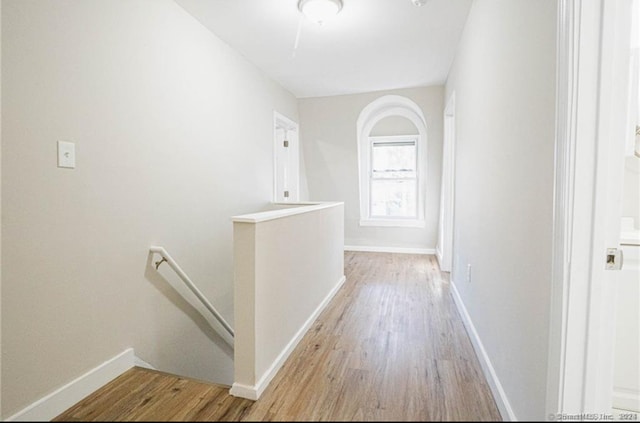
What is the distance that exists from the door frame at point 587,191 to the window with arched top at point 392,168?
428cm

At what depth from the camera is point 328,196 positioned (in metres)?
5.57

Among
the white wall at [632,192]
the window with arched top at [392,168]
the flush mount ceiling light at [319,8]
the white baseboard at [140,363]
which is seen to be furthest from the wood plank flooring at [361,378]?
the flush mount ceiling light at [319,8]

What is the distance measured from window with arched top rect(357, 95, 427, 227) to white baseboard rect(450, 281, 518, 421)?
2768 millimetres

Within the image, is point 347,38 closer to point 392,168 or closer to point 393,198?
point 392,168

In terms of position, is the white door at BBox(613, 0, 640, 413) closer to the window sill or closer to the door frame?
the door frame

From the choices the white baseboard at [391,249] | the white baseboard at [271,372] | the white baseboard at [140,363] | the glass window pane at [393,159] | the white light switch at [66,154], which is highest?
the glass window pane at [393,159]

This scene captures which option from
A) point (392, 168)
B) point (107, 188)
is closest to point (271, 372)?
point (107, 188)

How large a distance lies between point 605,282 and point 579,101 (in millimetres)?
561

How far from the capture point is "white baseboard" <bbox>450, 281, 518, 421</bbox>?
1321mm

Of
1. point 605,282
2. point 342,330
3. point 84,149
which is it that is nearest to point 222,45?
point 84,149

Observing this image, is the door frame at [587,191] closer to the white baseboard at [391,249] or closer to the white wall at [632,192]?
the white wall at [632,192]

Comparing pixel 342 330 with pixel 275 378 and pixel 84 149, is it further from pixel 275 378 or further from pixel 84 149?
pixel 84 149

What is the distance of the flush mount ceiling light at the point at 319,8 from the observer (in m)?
2.39

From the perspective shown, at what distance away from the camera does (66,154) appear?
163 centimetres
